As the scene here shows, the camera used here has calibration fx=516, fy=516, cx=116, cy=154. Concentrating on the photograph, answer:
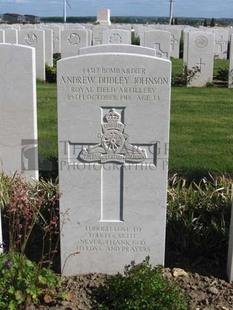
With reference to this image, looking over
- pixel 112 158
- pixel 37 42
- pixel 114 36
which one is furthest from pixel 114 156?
pixel 114 36

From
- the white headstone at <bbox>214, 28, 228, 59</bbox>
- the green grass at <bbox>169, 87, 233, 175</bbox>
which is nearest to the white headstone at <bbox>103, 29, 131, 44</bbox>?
the green grass at <bbox>169, 87, 233, 175</bbox>

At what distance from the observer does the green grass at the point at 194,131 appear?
625 centimetres

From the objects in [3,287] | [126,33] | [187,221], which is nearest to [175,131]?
[187,221]

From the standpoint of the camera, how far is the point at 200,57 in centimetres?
1354

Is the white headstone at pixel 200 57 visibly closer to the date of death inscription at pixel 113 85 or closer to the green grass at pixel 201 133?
the green grass at pixel 201 133

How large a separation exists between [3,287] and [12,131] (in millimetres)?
2366

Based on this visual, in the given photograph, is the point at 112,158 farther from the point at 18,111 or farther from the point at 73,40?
the point at 73,40

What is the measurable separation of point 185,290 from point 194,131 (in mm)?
4565

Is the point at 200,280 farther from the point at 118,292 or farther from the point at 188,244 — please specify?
the point at 118,292

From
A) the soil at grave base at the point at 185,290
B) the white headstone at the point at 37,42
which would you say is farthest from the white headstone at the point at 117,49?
the white headstone at the point at 37,42

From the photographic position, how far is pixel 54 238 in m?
4.25

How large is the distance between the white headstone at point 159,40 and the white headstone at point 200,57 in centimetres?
67

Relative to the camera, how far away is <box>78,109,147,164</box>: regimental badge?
354cm

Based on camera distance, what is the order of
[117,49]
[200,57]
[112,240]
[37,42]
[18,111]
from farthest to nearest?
[37,42], [200,57], [18,111], [117,49], [112,240]
